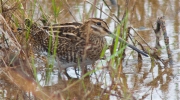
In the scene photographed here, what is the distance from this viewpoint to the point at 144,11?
274 inches

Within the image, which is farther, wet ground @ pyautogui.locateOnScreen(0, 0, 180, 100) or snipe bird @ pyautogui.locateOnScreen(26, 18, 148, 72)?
snipe bird @ pyautogui.locateOnScreen(26, 18, 148, 72)

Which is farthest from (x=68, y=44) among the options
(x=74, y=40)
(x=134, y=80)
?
(x=134, y=80)

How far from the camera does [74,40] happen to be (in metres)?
4.96

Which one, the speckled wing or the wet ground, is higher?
the speckled wing

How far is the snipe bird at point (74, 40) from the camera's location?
16.1 ft

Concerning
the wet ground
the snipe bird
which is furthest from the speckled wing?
the wet ground

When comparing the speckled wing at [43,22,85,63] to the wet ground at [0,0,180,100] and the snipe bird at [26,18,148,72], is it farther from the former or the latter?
the wet ground at [0,0,180,100]

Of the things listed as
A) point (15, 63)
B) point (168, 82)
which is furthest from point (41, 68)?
point (168, 82)

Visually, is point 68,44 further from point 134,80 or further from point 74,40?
point 134,80

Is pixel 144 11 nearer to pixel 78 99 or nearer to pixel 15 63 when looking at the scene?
pixel 15 63

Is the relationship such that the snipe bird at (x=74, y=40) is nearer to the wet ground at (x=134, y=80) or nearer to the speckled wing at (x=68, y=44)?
the speckled wing at (x=68, y=44)

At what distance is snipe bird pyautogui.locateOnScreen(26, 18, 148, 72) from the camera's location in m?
4.90

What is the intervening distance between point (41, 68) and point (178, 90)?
1.29 meters

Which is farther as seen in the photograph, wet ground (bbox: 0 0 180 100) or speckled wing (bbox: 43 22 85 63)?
speckled wing (bbox: 43 22 85 63)
